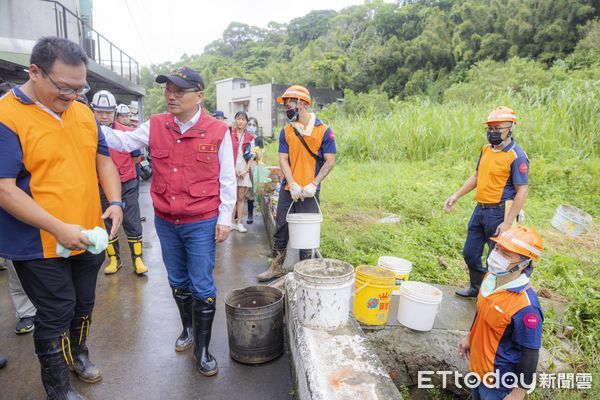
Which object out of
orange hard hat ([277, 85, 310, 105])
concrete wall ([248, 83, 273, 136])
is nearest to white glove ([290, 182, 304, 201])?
orange hard hat ([277, 85, 310, 105])

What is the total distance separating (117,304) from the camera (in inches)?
166

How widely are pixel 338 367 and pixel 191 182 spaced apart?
162cm

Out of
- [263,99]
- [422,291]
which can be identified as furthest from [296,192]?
[263,99]

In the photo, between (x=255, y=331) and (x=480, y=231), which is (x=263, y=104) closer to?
(x=480, y=231)

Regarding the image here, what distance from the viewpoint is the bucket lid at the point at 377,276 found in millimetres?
2986

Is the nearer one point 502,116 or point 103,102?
point 502,116

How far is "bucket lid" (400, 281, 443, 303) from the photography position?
9.98ft

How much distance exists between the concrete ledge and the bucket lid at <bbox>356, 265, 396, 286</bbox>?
1.21ft

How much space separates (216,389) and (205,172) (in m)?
1.66

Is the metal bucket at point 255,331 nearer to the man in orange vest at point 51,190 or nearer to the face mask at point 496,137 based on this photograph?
the man in orange vest at point 51,190

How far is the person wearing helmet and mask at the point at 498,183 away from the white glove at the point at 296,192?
1.81 metres

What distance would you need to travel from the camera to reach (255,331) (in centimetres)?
315

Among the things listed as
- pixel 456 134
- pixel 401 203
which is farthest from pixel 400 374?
pixel 456 134

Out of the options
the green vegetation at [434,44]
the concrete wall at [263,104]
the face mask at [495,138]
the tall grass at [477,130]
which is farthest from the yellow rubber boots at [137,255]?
the concrete wall at [263,104]
